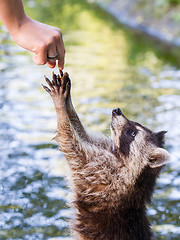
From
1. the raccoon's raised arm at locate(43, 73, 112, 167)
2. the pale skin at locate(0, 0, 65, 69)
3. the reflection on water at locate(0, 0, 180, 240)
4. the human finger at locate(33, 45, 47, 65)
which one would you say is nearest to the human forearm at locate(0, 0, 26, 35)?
the pale skin at locate(0, 0, 65, 69)

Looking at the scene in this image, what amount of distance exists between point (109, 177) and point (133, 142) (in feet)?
1.47

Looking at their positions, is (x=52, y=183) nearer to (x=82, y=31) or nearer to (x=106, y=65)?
(x=106, y=65)

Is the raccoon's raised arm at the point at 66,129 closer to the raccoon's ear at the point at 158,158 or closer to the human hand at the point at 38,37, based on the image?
the raccoon's ear at the point at 158,158

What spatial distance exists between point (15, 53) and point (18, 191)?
276 inches

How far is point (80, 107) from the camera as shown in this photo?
8352mm

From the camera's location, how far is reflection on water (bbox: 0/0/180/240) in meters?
5.36

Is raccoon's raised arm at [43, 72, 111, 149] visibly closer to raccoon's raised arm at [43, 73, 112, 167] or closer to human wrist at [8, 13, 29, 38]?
raccoon's raised arm at [43, 73, 112, 167]

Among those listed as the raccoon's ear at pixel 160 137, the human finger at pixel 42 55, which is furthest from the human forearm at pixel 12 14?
the raccoon's ear at pixel 160 137

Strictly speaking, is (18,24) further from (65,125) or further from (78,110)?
(78,110)

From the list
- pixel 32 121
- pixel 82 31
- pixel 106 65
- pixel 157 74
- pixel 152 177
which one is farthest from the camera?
pixel 82 31

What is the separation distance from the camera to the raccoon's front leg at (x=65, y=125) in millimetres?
4238

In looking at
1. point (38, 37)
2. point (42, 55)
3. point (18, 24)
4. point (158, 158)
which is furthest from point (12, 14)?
point (158, 158)

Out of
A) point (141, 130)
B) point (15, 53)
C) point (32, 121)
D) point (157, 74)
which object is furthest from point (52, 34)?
point (15, 53)

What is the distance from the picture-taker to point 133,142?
4438mm
